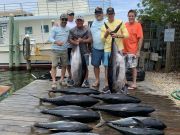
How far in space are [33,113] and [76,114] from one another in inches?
39.2

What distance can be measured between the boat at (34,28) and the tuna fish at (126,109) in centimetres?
1572

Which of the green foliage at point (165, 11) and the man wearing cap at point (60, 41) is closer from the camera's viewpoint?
the man wearing cap at point (60, 41)

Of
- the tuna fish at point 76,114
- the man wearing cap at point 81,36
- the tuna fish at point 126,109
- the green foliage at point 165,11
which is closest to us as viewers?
the tuna fish at point 76,114

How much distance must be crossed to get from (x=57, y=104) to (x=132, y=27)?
8.68 ft

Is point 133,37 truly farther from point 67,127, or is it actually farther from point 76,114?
point 67,127

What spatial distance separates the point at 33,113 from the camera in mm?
6344

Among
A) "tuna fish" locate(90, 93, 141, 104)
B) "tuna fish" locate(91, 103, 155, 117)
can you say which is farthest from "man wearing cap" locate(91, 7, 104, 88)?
"tuna fish" locate(91, 103, 155, 117)

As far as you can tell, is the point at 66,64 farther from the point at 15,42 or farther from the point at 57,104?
the point at 15,42

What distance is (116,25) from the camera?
7906mm

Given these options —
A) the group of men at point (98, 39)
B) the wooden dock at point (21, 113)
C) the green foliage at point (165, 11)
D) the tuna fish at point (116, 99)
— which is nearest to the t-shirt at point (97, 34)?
the group of men at point (98, 39)

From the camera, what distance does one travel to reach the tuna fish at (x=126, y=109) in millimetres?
5926

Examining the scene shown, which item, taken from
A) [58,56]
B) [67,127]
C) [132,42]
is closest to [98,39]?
[132,42]

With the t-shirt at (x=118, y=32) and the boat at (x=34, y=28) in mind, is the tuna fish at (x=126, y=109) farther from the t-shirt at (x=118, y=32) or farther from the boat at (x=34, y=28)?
the boat at (x=34, y=28)

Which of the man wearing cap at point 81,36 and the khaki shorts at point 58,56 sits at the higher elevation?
the man wearing cap at point 81,36
